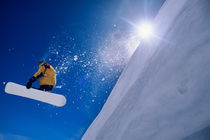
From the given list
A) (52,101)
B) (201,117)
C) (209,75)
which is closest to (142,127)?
(201,117)

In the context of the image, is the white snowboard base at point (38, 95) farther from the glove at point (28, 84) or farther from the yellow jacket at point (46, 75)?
the yellow jacket at point (46, 75)

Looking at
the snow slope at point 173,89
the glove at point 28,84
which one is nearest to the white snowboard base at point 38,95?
the glove at point 28,84

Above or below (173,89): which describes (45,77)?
above

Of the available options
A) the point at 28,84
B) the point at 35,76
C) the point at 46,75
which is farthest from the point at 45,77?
the point at 28,84

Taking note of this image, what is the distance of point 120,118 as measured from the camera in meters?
2.60

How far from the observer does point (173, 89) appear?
→ 6.99ft

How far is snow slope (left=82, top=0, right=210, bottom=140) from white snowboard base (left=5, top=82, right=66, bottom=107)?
3001 mm

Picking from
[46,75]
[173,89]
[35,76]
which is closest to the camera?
[173,89]

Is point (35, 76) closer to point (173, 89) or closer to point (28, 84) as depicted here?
point (28, 84)

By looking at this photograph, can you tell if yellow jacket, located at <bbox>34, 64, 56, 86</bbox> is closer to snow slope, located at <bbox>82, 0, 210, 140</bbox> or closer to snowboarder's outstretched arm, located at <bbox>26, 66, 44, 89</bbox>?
snowboarder's outstretched arm, located at <bbox>26, 66, 44, 89</bbox>

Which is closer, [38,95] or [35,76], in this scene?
[35,76]

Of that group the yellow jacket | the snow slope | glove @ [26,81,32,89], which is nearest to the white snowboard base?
glove @ [26,81,32,89]

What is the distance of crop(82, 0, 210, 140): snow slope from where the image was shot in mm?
1993

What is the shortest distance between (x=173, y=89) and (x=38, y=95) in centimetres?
489
